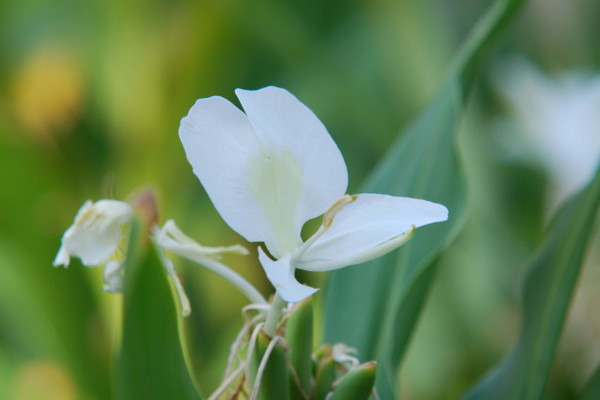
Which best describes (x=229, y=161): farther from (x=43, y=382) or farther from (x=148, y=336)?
(x=43, y=382)

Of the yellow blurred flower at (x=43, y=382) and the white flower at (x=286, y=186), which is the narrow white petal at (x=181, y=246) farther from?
the yellow blurred flower at (x=43, y=382)

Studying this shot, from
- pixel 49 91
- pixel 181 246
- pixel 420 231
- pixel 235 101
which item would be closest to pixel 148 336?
pixel 181 246

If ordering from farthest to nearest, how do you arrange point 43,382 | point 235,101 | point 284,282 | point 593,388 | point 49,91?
point 49,91 → point 235,101 → point 43,382 → point 593,388 → point 284,282

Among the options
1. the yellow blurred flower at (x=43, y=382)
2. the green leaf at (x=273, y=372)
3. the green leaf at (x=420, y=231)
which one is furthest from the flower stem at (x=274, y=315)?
the yellow blurred flower at (x=43, y=382)

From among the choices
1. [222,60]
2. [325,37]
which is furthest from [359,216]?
[325,37]

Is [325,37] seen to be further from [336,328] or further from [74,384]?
[336,328]
